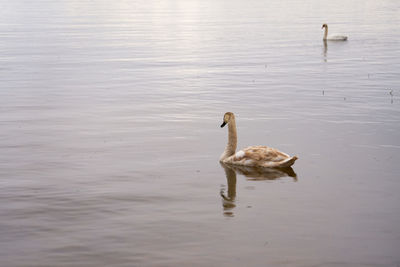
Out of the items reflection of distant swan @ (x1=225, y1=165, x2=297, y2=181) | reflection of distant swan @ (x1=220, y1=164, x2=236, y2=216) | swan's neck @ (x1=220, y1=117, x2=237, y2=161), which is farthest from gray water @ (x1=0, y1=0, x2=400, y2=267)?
swan's neck @ (x1=220, y1=117, x2=237, y2=161)

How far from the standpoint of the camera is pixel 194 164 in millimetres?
18812

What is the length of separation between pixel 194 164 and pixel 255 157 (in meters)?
1.76

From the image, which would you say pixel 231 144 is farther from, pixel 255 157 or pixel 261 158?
pixel 261 158

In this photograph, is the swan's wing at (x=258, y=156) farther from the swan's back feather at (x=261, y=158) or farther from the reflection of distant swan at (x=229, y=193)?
the reflection of distant swan at (x=229, y=193)

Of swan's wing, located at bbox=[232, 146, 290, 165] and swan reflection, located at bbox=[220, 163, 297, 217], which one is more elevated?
swan's wing, located at bbox=[232, 146, 290, 165]

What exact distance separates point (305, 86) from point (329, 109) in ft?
20.9

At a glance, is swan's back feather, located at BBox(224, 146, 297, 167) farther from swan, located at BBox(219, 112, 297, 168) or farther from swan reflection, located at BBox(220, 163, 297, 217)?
swan reflection, located at BBox(220, 163, 297, 217)

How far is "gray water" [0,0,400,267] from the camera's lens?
501 inches

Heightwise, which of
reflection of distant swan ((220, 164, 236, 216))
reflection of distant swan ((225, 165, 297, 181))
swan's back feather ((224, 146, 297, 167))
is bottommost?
reflection of distant swan ((220, 164, 236, 216))

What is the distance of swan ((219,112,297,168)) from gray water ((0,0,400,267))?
442 millimetres

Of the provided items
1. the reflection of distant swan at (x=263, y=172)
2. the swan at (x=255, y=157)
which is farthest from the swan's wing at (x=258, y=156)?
the reflection of distant swan at (x=263, y=172)

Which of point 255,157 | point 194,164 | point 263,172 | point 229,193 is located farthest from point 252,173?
point 229,193

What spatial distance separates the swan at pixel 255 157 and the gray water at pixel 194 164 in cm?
44

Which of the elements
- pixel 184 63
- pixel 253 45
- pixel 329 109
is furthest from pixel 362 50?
pixel 329 109
